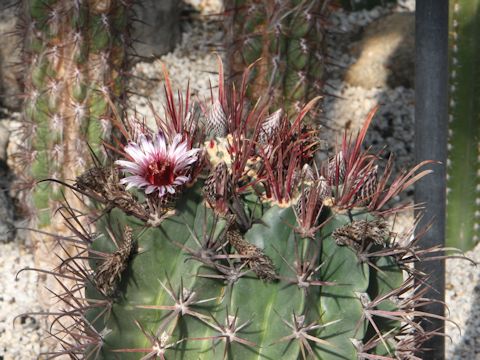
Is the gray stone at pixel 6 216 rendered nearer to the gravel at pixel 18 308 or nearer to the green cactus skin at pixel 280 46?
the gravel at pixel 18 308

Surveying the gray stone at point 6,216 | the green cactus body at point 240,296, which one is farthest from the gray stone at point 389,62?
the green cactus body at point 240,296

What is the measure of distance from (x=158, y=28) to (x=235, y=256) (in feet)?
8.64

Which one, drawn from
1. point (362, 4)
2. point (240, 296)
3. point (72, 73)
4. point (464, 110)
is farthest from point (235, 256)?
point (362, 4)

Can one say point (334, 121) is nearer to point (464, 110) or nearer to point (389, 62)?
point (389, 62)

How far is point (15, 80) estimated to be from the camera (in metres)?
3.53

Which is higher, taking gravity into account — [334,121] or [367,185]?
[334,121]

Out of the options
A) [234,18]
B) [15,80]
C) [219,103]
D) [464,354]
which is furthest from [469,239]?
[15,80]

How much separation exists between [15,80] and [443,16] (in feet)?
7.53

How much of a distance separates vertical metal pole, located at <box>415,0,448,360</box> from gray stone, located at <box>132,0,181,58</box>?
2029 mm

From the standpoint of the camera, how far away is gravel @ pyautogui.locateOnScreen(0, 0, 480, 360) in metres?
2.72

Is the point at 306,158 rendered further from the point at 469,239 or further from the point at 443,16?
the point at 469,239

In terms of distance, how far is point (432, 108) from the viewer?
6.15ft

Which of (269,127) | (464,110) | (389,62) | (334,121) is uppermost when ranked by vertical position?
(389,62)

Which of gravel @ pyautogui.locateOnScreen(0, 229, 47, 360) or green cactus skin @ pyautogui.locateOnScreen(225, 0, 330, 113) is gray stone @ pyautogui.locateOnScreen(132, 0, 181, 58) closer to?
green cactus skin @ pyautogui.locateOnScreen(225, 0, 330, 113)
